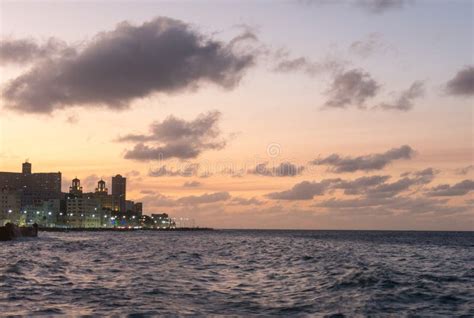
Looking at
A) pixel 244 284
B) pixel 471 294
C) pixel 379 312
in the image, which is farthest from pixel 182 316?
pixel 471 294

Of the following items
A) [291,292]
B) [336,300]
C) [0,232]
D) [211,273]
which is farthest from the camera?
[0,232]

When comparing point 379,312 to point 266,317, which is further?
point 379,312

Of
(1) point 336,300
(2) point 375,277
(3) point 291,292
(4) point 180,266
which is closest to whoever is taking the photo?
(1) point 336,300

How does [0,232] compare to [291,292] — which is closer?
[291,292]

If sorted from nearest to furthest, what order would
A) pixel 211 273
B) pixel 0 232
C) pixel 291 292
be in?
pixel 291 292 < pixel 211 273 < pixel 0 232

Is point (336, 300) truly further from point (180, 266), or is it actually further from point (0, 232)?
point (0, 232)

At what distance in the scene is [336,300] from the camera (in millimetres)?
40250

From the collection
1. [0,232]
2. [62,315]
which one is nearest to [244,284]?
[62,315]

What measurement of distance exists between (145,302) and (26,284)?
600 inches

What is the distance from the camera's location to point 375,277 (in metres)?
53.9

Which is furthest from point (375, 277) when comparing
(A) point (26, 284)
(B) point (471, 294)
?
(A) point (26, 284)

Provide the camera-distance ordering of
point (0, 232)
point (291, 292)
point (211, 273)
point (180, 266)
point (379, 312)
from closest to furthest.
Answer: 1. point (379, 312)
2. point (291, 292)
3. point (211, 273)
4. point (180, 266)
5. point (0, 232)

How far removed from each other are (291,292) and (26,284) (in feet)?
74.2

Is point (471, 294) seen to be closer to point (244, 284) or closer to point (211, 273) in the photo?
point (244, 284)
